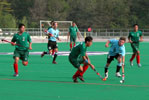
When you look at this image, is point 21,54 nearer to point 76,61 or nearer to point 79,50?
point 76,61

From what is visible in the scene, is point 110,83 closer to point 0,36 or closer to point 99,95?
point 99,95

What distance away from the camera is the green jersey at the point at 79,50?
39.6 ft

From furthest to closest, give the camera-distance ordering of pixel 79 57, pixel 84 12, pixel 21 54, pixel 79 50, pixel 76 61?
1. pixel 84 12
2. pixel 21 54
3. pixel 79 57
4. pixel 76 61
5. pixel 79 50

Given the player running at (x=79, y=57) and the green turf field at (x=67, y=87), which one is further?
the player running at (x=79, y=57)

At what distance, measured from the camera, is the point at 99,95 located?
10195 millimetres

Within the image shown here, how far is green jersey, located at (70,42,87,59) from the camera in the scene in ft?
39.6

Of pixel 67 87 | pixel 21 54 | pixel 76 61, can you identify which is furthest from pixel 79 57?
pixel 21 54

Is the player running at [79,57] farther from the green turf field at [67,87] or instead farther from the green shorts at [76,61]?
the green turf field at [67,87]

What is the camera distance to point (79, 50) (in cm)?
1233

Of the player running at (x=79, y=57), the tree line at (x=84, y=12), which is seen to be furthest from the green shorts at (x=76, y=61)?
the tree line at (x=84, y=12)

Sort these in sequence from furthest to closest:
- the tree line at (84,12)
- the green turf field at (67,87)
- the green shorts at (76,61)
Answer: the tree line at (84,12), the green shorts at (76,61), the green turf field at (67,87)

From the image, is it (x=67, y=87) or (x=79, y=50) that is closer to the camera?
(x=67, y=87)

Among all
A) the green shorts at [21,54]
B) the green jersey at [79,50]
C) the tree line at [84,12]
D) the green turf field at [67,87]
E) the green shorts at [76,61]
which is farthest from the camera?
the tree line at [84,12]

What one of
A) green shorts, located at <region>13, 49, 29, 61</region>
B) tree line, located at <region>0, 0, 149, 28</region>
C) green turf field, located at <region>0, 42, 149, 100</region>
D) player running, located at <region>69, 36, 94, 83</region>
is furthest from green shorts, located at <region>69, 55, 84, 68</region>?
tree line, located at <region>0, 0, 149, 28</region>
